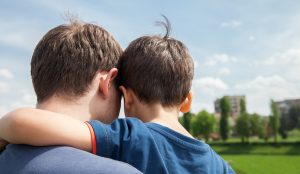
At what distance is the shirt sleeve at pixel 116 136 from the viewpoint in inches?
63.7

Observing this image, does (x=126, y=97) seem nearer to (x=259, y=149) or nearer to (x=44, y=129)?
(x=44, y=129)

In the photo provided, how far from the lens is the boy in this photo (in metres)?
1.54

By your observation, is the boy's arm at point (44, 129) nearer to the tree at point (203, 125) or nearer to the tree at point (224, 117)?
the tree at point (224, 117)

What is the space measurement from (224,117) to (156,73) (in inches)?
3009

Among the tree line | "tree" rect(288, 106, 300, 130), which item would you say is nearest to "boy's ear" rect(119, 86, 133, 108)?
the tree line

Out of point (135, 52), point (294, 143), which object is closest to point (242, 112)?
point (294, 143)

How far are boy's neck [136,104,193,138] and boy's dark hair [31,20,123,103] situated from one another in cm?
28

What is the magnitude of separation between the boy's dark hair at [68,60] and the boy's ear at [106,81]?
0.02 metres

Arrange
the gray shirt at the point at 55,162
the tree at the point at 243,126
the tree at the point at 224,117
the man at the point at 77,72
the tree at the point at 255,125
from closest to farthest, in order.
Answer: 1. the gray shirt at the point at 55,162
2. the man at the point at 77,72
3. the tree at the point at 243,126
4. the tree at the point at 224,117
5. the tree at the point at 255,125

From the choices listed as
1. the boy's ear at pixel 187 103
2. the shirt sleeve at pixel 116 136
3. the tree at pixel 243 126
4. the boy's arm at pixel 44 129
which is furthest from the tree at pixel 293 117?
the boy's arm at pixel 44 129

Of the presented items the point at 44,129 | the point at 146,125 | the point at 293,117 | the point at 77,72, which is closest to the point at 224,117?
the point at 293,117

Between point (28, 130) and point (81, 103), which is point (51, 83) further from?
point (28, 130)

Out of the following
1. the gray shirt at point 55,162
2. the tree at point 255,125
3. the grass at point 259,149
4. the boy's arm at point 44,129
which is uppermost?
the boy's arm at point 44,129

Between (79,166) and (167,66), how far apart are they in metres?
0.87
